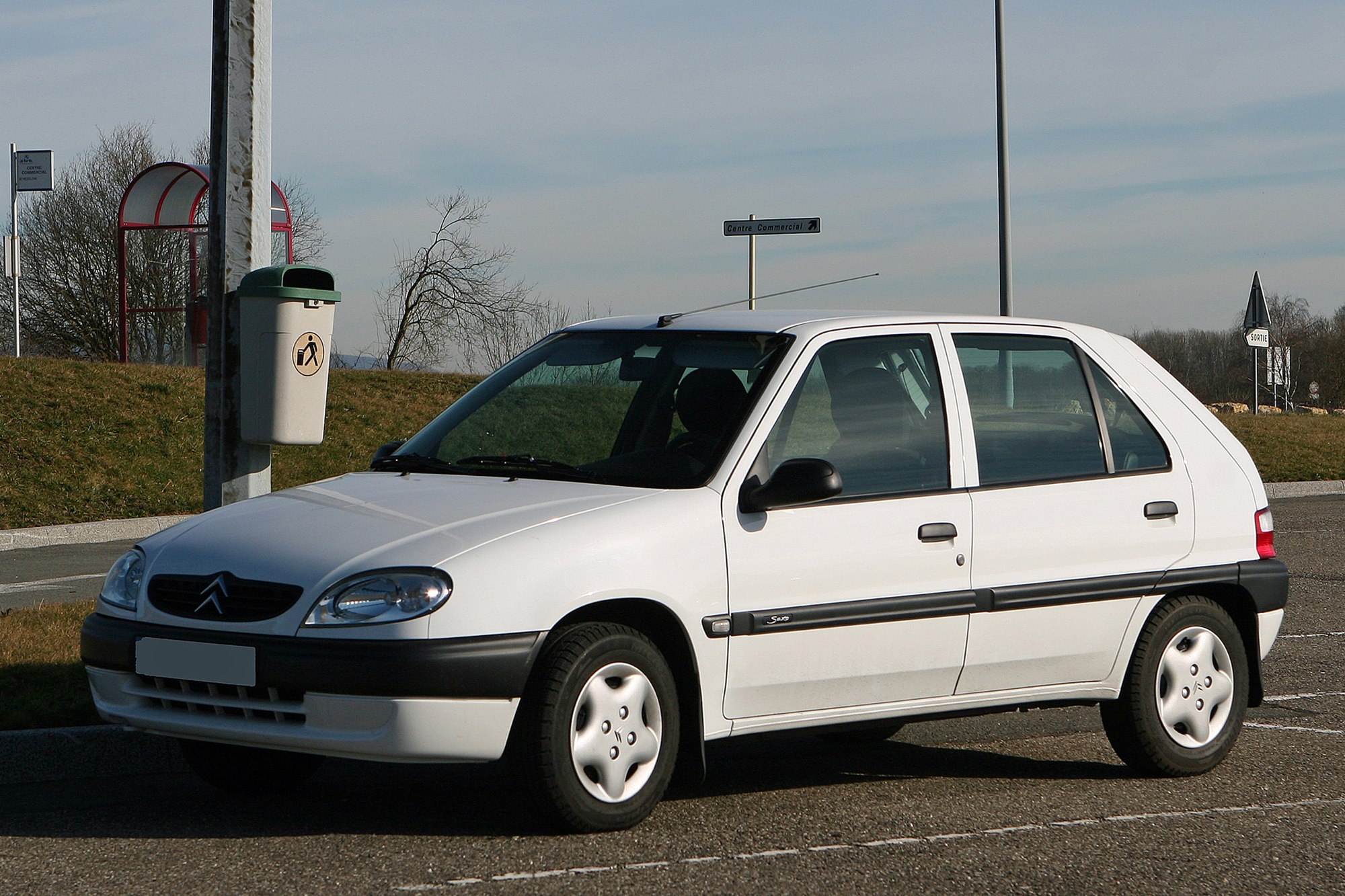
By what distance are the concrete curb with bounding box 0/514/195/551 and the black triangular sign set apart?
27.7 m

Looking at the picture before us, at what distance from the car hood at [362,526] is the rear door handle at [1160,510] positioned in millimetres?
2121

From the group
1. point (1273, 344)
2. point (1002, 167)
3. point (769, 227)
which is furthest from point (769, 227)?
point (1273, 344)

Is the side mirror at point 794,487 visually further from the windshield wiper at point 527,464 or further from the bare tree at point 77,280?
the bare tree at point 77,280

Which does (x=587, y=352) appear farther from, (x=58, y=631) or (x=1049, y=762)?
(x=58, y=631)

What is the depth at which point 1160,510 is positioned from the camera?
19.2 ft

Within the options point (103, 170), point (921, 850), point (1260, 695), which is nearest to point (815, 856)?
point (921, 850)

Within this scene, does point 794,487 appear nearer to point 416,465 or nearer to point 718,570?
point 718,570

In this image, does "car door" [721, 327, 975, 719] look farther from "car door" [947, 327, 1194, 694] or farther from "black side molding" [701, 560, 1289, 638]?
"car door" [947, 327, 1194, 694]

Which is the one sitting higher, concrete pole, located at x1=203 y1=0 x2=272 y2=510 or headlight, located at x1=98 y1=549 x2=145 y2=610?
concrete pole, located at x1=203 y1=0 x2=272 y2=510

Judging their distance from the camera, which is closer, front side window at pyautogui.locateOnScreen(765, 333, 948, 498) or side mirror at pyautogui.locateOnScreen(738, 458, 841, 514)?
side mirror at pyautogui.locateOnScreen(738, 458, 841, 514)

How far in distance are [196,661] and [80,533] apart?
1241cm

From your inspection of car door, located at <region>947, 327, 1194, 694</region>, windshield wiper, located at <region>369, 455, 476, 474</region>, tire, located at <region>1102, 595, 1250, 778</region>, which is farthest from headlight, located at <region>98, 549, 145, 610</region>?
tire, located at <region>1102, 595, 1250, 778</region>

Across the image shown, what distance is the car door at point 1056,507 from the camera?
17.9 feet

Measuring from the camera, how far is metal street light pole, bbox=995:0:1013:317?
21.8 metres
